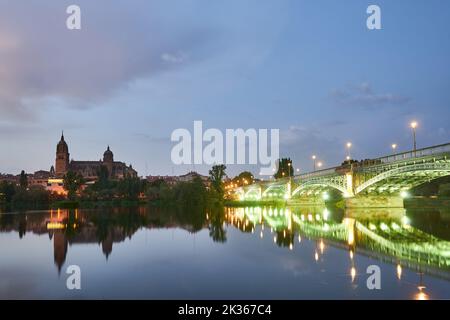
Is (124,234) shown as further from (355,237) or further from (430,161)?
(430,161)

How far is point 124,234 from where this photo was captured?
36906mm

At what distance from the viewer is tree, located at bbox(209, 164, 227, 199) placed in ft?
375

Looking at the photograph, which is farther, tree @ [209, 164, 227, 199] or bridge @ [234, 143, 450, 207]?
tree @ [209, 164, 227, 199]

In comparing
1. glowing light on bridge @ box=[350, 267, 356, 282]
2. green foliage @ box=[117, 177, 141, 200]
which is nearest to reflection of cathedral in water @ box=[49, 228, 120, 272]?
glowing light on bridge @ box=[350, 267, 356, 282]

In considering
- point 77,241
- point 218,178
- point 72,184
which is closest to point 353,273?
point 77,241

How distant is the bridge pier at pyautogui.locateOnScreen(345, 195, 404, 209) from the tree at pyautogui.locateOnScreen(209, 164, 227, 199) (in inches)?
2049

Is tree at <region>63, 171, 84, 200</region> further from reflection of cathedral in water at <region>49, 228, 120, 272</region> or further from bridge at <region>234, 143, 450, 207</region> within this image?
reflection of cathedral in water at <region>49, 228, 120, 272</region>

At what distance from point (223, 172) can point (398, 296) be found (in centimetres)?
10551

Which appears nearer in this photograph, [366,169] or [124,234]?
[124,234]

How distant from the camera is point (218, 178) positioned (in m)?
116

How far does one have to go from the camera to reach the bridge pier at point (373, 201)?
A: 63969mm
